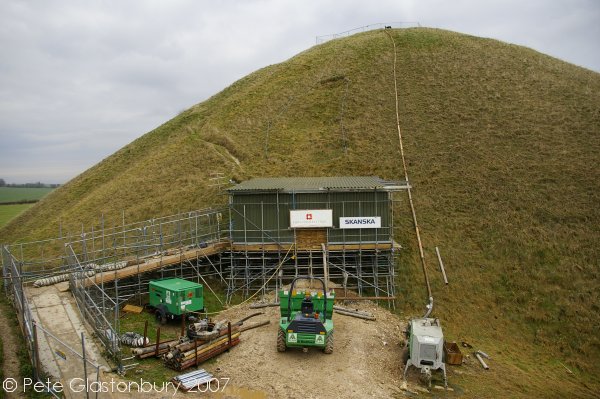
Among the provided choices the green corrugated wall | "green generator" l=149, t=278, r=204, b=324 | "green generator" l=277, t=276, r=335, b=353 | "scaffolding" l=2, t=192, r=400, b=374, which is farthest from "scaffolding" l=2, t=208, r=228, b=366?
"green generator" l=277, t=276, r=335, b=353

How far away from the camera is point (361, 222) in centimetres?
2623

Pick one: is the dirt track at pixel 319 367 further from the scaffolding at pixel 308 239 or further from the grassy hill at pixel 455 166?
the scaffolding at pixel 308 239

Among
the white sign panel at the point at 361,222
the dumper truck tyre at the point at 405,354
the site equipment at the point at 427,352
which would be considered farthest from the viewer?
the white sign panel at the point at 361,222

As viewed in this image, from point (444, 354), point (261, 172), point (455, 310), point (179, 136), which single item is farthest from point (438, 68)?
point (444, 354)

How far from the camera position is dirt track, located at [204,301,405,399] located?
15.9 m

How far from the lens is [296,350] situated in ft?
62.0

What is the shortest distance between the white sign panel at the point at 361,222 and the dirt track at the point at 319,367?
21.0 feet

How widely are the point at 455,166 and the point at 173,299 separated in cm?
2580

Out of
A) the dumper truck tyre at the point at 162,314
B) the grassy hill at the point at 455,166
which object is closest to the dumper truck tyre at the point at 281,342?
the dumper truck tyre at the point at 162,314

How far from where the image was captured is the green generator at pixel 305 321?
1755 centimetres

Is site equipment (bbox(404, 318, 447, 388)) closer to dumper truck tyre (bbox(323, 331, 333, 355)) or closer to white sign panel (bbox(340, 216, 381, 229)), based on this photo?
dumper truck tyre (bbox(323, 331, 333, 355))

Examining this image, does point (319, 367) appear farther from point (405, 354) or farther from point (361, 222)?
point (361, 222)

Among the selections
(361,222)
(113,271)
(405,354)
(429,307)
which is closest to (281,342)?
(405,354)

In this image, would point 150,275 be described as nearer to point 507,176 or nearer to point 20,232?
point 20,232
